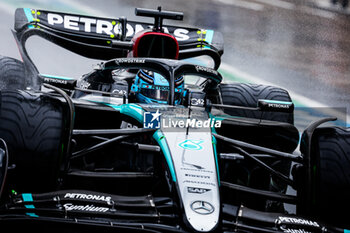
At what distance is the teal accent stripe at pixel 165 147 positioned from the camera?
94.2 inches

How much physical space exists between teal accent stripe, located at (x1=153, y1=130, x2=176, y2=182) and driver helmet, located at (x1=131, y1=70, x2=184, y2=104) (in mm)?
881

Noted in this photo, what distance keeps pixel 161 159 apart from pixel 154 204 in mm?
366

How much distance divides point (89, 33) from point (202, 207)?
3552 mm

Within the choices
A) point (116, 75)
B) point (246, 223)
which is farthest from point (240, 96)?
point (246, 223)

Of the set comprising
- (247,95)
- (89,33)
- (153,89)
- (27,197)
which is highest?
(89,33)

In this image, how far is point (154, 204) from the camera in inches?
91.0

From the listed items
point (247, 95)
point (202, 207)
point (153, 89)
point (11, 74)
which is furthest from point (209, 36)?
point (202, 207)

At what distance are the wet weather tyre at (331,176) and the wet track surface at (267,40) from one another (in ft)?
18.0

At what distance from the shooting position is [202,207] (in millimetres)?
2170

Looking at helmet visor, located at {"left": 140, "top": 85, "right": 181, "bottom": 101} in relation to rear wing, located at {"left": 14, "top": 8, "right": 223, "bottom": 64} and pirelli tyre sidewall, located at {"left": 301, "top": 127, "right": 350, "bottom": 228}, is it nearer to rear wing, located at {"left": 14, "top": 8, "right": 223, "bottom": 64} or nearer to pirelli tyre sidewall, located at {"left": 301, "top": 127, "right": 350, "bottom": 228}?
pirelli tyre sidewall, located at {"left": 301, "top": 127, "right": 350, "bottom": 228}

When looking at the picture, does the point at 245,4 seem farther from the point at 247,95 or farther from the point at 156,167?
the point at 156,167

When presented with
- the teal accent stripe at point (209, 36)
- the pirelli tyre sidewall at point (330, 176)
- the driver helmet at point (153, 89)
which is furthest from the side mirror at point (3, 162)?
the teal accent stripe at point (209, 36)

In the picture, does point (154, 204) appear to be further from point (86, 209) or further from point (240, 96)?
point (240, 96)

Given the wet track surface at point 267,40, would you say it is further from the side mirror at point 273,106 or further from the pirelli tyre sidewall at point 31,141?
the pirelli tyre sidewall at point 31,141
